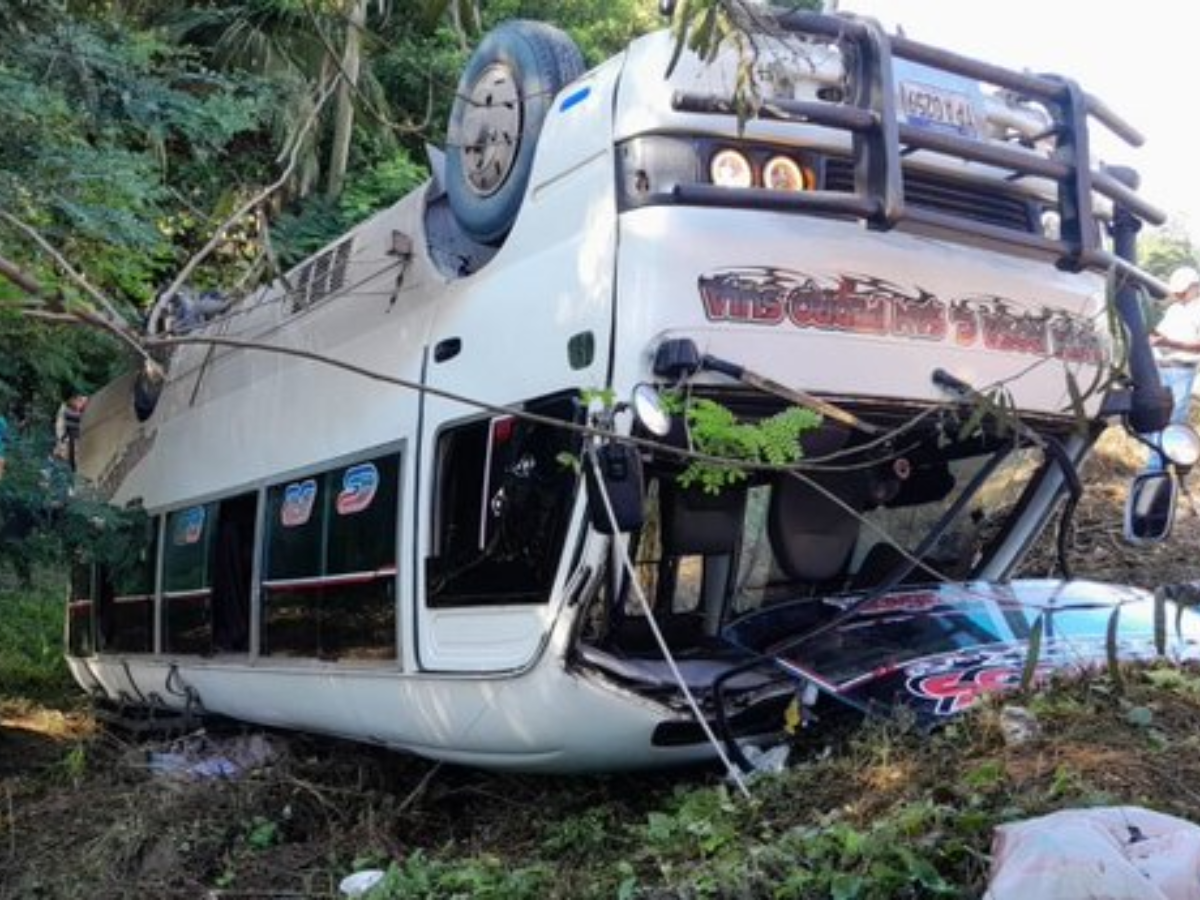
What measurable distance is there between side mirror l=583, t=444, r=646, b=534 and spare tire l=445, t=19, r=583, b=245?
4.69 feet

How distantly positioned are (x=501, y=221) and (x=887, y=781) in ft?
8.90

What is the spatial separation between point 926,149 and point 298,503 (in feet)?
11.6

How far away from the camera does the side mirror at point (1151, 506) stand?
16.8 feet

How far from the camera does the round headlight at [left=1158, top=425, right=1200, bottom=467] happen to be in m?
5.05

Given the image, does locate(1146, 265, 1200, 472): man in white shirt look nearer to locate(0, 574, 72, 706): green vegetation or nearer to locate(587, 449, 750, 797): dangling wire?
locate(587, 449, 750, 797): dangling wire

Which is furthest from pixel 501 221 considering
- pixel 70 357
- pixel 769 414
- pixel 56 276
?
pixel 70 357

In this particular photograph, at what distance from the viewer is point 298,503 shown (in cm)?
648

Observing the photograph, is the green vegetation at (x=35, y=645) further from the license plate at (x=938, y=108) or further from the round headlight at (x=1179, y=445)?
the round headlight at (x=1179, y=445)

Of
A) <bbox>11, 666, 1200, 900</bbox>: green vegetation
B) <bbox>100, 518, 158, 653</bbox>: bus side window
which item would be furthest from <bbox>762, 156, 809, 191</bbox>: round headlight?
<bbox>100, 518, 158, 653</bbox>: bus side window

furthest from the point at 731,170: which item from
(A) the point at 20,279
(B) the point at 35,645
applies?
(B) the point at 35,645

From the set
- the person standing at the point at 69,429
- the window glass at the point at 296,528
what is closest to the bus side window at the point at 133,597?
the person standing at the point at 69,429

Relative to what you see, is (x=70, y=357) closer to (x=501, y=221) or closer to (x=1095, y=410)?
(x=501, y=221)

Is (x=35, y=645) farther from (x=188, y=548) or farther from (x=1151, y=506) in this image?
(x=1151, y=506)

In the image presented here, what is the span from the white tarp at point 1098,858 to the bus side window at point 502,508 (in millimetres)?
2183
